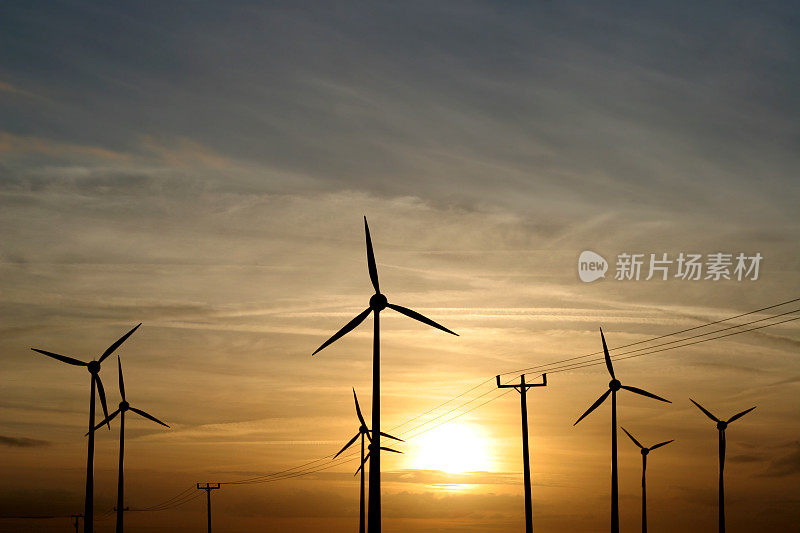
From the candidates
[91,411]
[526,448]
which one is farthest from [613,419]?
[91,411]

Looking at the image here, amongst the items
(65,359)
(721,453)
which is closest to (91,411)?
(65,359)

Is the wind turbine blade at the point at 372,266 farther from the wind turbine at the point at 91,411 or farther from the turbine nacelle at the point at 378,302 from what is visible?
the wind turbine at the point at 91,411

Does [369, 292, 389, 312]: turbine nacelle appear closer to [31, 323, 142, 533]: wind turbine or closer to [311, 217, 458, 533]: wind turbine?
[311, 217, 458, 533]: wind turbine

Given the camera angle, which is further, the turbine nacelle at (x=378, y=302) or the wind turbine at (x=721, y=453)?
the wind turbine at (x=721, y=453)

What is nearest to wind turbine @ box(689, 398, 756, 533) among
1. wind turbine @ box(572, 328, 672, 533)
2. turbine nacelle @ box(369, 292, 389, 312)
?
wind turbine @ box(572, 328, 672, 533)

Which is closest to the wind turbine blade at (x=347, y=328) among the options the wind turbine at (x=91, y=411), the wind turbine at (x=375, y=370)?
the wind turbine at (x=375, y=370)

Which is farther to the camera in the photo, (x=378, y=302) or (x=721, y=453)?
(x=721, y=453)

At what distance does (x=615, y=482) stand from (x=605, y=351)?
73.1 feet

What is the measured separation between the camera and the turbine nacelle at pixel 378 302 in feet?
231

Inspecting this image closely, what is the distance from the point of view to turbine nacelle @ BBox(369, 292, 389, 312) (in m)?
70.3

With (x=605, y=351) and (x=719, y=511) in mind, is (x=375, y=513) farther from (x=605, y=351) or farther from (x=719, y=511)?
(x=719, y=511)

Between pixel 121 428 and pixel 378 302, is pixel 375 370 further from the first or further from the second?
pixel 121 428

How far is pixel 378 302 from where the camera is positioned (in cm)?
7038

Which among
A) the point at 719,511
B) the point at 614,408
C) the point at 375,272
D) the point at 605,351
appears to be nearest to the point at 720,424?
the point at 719,511
